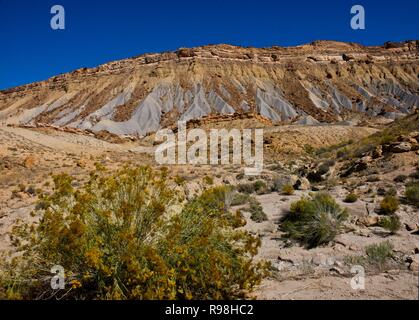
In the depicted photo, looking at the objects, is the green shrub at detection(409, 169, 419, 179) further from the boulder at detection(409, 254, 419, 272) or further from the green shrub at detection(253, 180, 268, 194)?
the boulder at detection(409, 254, 419, 272)

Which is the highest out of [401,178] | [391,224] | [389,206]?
[401,178]

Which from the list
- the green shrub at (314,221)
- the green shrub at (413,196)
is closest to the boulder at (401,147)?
the green shrub at (413,196)

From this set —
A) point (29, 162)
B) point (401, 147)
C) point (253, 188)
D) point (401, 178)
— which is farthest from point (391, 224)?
point (29, 162)

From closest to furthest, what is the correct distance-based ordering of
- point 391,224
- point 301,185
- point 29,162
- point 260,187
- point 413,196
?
point 391,224, point 413,196, point 301,185, point 260,187, point 29,162

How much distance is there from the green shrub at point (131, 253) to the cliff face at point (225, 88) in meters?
63.8

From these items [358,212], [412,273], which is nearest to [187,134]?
[358,212]

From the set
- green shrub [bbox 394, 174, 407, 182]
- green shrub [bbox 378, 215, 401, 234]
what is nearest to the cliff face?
green shrub [bbox 394, 174, 407, 182]

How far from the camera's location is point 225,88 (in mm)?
82750

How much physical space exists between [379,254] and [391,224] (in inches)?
61.8

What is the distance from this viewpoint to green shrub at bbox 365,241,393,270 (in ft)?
16.3

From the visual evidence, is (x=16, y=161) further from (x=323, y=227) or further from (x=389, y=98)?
(x=389, y=98)

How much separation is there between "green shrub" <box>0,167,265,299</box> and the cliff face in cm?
6376

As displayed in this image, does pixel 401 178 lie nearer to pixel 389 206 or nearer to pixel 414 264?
pixel 389 206
